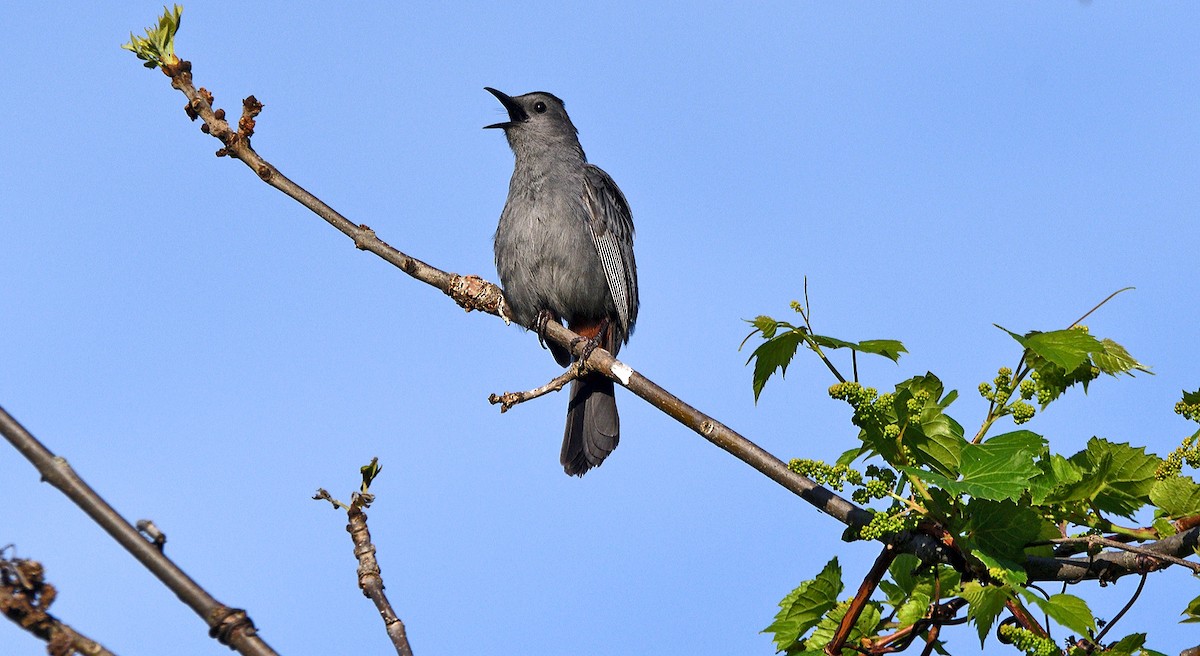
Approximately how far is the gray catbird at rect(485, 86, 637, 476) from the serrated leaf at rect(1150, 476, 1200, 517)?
454 cm

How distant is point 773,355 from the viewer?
139 inches

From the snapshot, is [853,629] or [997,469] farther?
[853,629]

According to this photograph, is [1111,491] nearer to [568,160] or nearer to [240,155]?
[240,155]

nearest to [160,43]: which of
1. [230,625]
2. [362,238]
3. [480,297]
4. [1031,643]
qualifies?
[362,238]

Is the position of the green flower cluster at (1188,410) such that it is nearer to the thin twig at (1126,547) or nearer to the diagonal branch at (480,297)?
the thin twig at (1126,547)

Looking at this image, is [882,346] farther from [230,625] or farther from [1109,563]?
[230,625]

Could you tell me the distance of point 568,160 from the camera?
8547 millimetres

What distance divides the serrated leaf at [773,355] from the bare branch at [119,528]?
1736 mm

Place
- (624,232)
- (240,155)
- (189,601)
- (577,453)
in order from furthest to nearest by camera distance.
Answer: (624,232), (577,453), (240,155), (189,601)

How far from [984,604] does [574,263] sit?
16.3 feet

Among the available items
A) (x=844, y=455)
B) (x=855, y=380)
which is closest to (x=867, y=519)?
(x=844, y=455)

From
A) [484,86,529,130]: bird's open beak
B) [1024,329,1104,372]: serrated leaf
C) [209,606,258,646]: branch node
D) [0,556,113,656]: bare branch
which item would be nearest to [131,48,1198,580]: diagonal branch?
[1024,329,1104,372]: serrated leaf

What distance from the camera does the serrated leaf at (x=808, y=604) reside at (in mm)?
3678

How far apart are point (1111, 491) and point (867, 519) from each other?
2.49 feet
